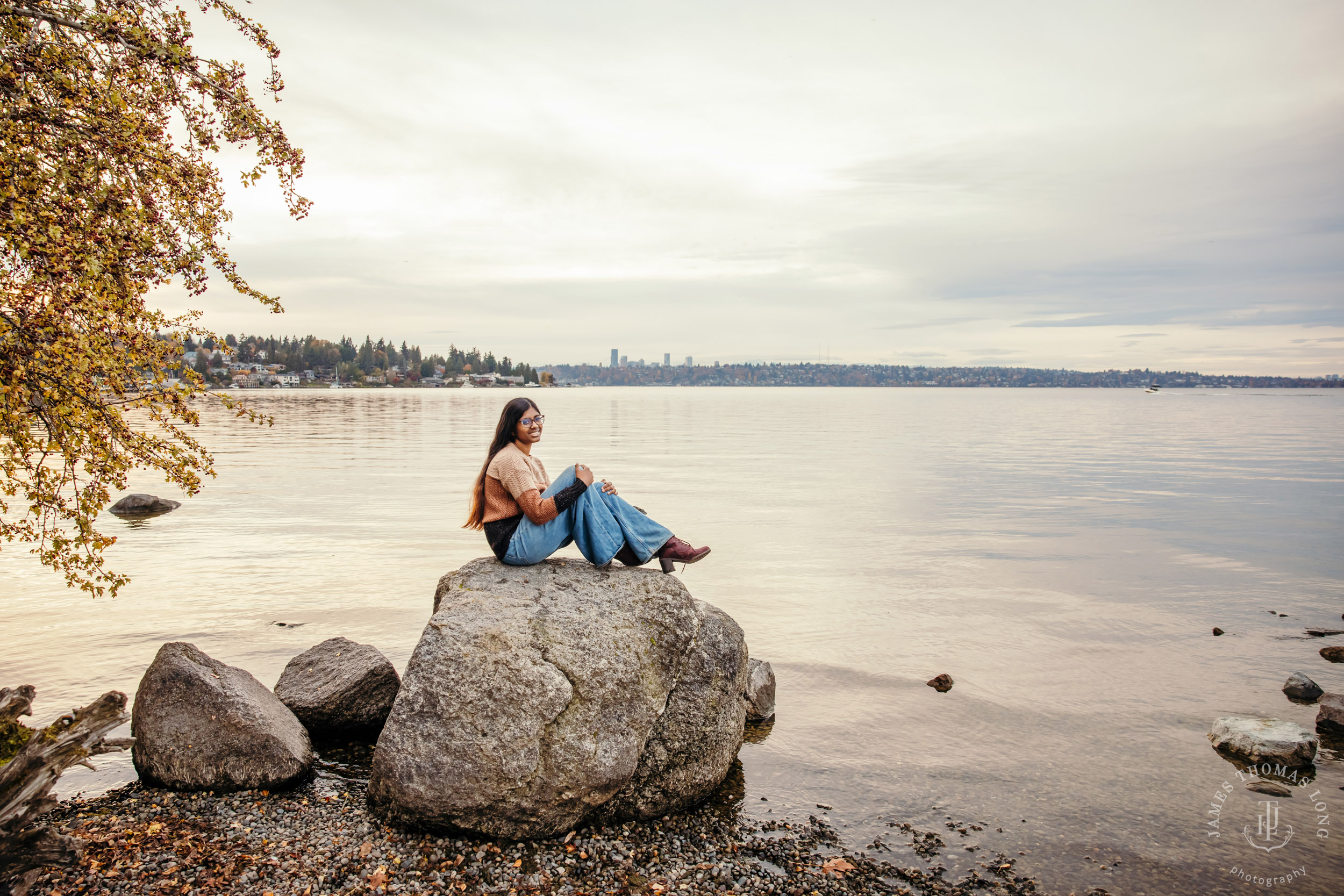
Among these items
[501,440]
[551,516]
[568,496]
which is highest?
[501,440]

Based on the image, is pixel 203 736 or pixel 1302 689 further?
pixel 1302 689

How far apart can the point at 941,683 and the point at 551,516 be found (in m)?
6.80

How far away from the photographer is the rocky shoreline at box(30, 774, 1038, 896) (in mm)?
5824

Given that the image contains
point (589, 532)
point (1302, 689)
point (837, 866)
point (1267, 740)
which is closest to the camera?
point (837, 866)

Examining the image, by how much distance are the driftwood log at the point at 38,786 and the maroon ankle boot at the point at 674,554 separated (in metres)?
5.01

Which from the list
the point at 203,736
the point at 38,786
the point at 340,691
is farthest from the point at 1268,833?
the point at 38,786

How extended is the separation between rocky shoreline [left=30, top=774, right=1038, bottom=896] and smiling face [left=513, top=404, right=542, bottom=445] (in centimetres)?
386

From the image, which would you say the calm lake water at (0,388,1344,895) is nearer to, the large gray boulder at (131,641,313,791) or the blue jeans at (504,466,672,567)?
the large gray boulder at (131,641,313,791)

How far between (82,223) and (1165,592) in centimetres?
2003

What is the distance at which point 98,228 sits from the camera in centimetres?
746

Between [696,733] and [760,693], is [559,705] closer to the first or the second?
[696,733]

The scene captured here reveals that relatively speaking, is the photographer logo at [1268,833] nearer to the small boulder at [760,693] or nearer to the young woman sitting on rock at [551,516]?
the small boulder at [760,693]

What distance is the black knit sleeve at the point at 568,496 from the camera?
8.02 metres

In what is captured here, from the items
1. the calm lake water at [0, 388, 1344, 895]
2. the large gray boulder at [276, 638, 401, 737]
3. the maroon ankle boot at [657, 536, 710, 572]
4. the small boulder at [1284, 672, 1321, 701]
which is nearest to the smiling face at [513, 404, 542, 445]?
the maroon ankle boot at [657, 536, 710, 572]
